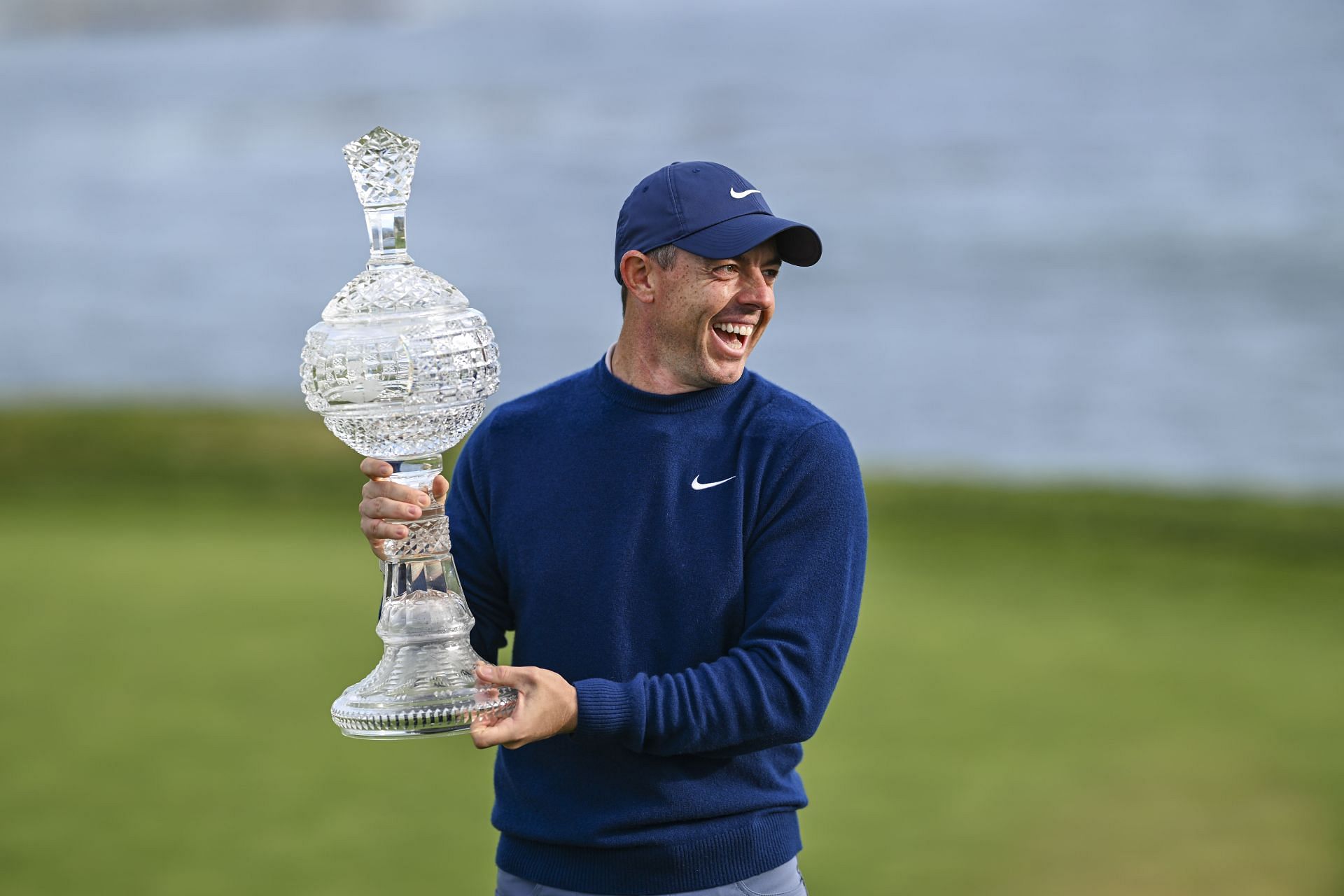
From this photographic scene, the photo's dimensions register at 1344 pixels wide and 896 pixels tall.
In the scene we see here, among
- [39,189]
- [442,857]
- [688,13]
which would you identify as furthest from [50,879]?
[688,13]

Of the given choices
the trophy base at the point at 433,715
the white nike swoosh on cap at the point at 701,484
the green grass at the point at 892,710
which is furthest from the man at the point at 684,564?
the green grass at the point at 892,710

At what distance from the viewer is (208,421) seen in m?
6.30

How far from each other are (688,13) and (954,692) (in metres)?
12.5

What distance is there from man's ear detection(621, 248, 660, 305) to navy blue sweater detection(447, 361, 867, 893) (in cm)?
12

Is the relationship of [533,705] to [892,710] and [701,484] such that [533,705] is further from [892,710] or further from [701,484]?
[892,710]

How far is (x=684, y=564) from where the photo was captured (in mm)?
1743

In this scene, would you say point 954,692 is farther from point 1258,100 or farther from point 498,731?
point 1258,100

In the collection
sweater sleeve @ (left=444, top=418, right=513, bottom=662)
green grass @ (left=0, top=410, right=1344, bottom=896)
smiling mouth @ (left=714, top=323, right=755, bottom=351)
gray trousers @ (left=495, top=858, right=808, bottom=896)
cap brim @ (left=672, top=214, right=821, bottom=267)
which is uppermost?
cap brim @ (left=672, top=214, right=821, bottom=267)

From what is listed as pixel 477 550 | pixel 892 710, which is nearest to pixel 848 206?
pixel 892 710

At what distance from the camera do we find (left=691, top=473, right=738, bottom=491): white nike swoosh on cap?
1.75m

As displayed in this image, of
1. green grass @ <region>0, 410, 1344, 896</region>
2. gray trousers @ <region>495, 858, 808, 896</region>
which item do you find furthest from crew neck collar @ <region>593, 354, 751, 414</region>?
green grass @ <region>0, 410, 1344, 896</region>

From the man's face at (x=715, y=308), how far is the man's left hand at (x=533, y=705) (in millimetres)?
406

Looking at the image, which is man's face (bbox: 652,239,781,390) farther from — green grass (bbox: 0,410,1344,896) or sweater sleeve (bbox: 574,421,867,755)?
green grass (bbox: 0,410,1344,896)

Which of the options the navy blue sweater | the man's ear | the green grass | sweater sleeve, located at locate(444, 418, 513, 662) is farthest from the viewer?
the green grass
